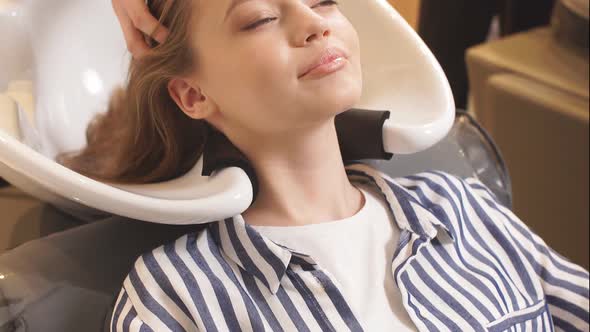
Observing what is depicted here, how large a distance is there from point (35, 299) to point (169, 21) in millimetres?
325

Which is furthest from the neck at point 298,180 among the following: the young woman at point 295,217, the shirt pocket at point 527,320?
the shirt pocket at point 527,320

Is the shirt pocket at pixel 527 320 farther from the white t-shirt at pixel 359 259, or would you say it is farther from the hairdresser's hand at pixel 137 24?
the hairdresser's hand at pixel 137 24

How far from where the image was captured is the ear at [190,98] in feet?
2.68

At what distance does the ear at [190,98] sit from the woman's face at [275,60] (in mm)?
42

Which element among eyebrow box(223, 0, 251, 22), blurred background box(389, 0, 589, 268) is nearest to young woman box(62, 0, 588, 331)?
eyebrow box(223, 0, 251, 22)

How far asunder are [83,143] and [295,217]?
1.10ft

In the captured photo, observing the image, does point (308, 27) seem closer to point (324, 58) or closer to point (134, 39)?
point (324, 58)

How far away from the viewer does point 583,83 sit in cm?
144

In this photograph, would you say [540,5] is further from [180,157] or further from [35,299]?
[35,299]

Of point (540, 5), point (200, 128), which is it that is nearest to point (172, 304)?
point (200, 128)

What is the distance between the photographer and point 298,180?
0.85m

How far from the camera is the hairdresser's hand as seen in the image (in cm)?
77

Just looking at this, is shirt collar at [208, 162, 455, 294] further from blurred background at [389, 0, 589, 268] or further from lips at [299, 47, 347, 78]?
blurred background at [389, 0, 589, 268]

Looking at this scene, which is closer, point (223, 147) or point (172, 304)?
point (172, 304)
